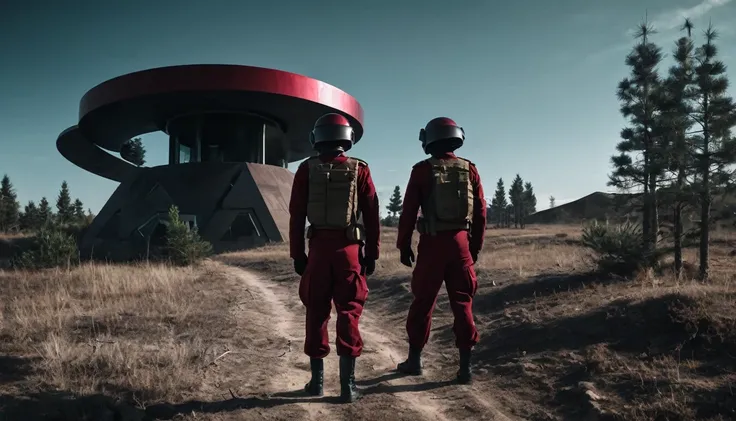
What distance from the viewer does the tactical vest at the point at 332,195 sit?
4242mm

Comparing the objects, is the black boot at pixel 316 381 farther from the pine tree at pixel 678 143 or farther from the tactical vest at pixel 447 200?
the pine tree at pixel 678 143

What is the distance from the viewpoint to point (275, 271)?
15.2m

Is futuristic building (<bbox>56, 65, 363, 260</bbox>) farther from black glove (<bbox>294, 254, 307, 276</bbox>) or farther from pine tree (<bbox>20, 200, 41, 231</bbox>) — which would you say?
pine tree (<bbox>20, 200, 41, 231</bbox>)

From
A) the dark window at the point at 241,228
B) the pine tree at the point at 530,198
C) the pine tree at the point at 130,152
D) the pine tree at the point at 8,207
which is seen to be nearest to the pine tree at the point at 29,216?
the pine tree at the point at 8,207

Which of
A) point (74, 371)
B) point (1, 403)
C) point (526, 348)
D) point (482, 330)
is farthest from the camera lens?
point (482, 330)

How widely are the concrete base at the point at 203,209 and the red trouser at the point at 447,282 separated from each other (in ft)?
68.2

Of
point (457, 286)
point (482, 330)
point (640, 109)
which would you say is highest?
point (640, 109)

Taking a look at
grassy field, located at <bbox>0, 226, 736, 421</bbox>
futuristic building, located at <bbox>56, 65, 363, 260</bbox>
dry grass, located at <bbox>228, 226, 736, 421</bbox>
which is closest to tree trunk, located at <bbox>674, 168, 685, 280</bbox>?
grassy field, located at <bbox>0, 226, 736, 421</bbox>

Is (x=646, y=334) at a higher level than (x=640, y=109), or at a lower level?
lower

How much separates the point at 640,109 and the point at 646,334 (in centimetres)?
2115

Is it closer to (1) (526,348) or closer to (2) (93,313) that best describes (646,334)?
(1) (526,348)

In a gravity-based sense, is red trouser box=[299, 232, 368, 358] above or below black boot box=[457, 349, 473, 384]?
above

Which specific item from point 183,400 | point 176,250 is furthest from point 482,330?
point 176,250

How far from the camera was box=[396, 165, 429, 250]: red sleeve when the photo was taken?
4766mm
